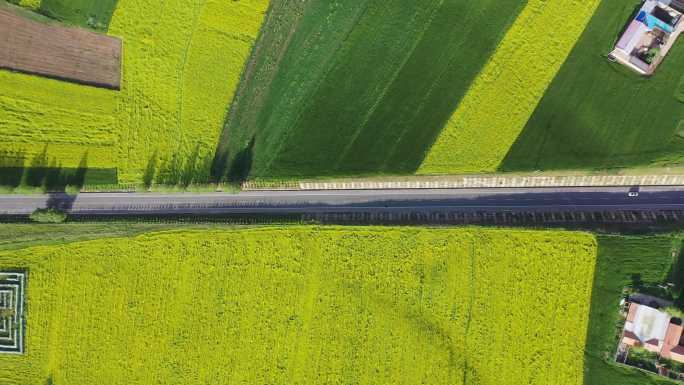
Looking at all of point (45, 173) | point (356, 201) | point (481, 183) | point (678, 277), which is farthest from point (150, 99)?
point (678, 277)

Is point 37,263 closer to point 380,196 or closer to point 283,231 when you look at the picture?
point 283,231

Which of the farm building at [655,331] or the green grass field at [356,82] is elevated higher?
the green grass field at [356,82]

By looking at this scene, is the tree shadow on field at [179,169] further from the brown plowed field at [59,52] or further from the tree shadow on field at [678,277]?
the tree shadow on field at [678,277]

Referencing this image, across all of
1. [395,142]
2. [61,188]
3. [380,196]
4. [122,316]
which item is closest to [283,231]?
[380,196]

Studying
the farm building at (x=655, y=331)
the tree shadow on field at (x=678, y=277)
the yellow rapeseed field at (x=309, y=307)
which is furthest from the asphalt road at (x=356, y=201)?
the farm building at (x=655, y=331)

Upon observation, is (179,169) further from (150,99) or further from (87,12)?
(87,12)

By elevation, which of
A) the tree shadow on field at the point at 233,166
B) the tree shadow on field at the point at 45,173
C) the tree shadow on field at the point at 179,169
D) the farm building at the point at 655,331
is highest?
the farm building at the point at 655,331

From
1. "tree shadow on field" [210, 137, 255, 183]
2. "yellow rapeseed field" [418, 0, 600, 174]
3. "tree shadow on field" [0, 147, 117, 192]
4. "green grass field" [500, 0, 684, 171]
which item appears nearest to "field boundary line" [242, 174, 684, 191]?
"tree shadow on field" [210, 137, 255, 183]
